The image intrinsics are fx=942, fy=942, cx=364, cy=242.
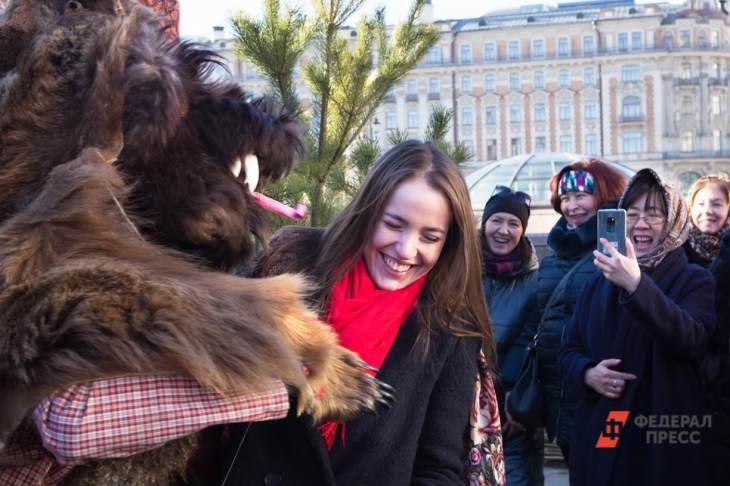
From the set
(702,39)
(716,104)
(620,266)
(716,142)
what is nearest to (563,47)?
(702,39)

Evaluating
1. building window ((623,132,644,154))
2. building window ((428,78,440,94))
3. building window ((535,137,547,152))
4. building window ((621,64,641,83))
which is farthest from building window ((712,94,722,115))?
building window ((428,78,440,94))

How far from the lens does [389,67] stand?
5.27 metres

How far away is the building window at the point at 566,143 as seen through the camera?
5878 centimetres

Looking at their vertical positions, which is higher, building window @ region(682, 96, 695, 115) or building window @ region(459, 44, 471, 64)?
building window @ region(459, 44, 471, 64)

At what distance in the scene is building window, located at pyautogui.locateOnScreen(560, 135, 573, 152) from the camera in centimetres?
5878

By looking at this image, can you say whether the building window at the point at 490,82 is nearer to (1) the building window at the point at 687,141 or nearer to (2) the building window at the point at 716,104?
(1) the building window at the point at 687,141

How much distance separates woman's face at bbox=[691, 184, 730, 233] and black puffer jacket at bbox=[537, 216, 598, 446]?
78 centimetres

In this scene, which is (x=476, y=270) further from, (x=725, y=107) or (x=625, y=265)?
(x=725, y=107)

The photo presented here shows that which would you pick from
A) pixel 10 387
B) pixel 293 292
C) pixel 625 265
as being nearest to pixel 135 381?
pixel 10 387

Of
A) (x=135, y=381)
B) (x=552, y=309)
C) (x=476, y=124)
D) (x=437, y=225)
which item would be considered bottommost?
(x=552, y=309)

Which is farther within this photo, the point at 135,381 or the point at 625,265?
the point at 625,265

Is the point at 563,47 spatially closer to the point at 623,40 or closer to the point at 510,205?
the point at 623,40

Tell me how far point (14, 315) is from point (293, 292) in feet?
1.20

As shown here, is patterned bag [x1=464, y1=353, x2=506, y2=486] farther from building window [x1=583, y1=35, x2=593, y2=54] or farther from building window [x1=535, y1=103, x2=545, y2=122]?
building window [x1=583, y1=35, x2=593, y2=54]
